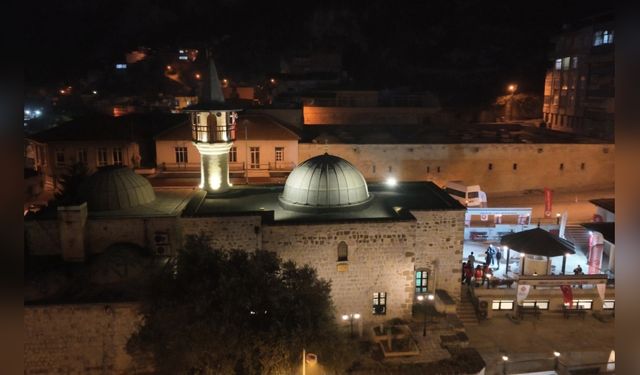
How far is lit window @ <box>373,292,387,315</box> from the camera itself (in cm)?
2144

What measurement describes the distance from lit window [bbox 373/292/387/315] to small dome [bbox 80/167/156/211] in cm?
1256

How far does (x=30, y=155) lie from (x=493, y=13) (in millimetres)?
64055

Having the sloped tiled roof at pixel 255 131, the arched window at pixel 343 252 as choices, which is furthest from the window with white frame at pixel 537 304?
the sloped tiled roof at pixel 255 131

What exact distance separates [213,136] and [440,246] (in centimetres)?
1242

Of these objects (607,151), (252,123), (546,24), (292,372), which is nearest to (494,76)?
(546,24)

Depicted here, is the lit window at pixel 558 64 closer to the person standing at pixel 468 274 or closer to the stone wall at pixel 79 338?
the person standing at pixel 468 274

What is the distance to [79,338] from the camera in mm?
19344

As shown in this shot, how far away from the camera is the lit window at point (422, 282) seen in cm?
2323

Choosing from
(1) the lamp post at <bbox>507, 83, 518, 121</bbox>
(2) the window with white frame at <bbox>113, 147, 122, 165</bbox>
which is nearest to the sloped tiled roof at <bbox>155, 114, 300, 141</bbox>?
(2) the window with white frame at <bbox>113, 147, 122, 165</bbox>

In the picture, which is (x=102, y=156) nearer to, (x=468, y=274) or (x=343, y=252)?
(x=343, y=252)

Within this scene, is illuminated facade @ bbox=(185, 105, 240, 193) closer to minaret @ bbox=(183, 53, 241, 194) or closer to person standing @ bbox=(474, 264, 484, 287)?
minaret @ bbox=(183, 53, 241, 194)

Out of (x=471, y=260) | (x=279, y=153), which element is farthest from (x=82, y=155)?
(x=471, y=260)

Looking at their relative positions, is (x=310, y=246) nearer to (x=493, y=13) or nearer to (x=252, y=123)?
(x=252, y=123)

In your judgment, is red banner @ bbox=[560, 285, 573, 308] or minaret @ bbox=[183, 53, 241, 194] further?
minaret @ bbox=[183, 53, 241, 194]
